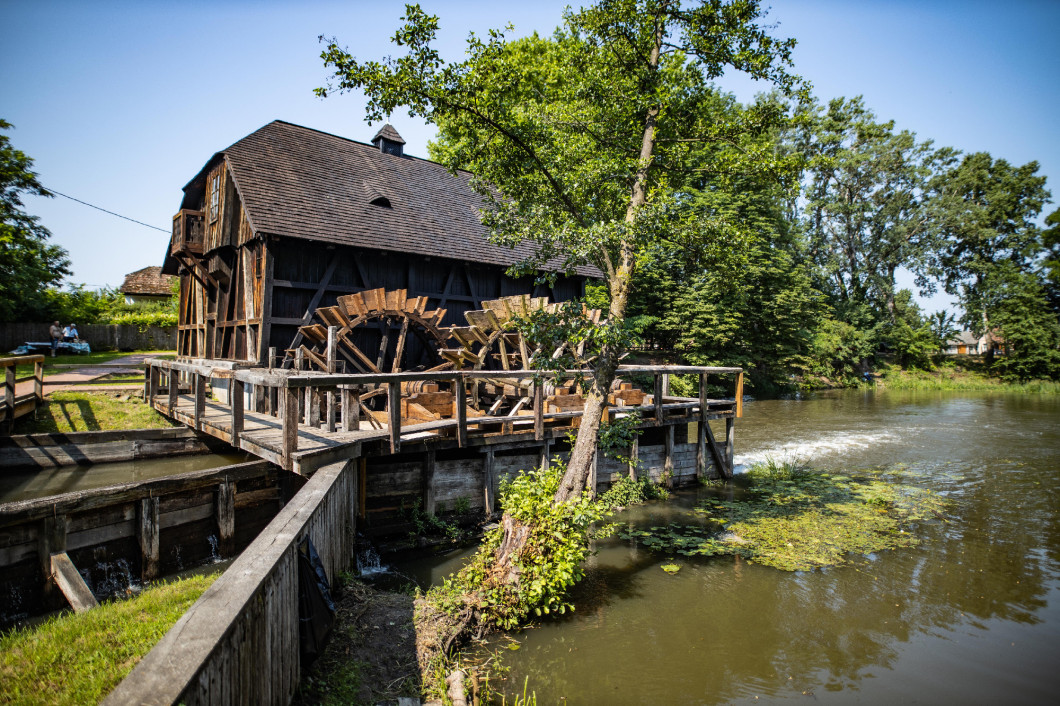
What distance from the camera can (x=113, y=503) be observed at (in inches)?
209

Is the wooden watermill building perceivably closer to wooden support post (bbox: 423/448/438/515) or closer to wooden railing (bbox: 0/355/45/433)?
wooden railing (bbox: 0/355/45/433)

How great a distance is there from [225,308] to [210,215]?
8.60 feet

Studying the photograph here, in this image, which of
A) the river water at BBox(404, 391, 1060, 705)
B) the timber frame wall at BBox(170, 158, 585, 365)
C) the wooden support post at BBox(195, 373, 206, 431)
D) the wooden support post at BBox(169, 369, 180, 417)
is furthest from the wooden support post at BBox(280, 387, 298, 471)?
the wooden support post at BBox(169, 369, 180, 417)

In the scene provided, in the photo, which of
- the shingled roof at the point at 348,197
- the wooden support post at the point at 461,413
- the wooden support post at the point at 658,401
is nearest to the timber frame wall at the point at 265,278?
the shingled roof at the point at 348,197

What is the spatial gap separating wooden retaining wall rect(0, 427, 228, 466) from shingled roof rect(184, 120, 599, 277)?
426 centimetres

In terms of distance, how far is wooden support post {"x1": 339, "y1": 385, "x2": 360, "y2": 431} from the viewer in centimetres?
730

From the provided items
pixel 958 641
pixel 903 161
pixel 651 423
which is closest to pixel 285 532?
pixel 958 641

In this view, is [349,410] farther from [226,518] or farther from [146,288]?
[146,288]

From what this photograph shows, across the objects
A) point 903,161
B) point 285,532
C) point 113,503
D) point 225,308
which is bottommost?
point 113,503

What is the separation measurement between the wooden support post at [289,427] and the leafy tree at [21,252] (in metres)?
17.9

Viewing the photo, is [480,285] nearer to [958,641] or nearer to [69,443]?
[69,443]

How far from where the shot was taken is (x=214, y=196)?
1409cm

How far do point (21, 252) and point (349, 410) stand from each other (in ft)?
78.9

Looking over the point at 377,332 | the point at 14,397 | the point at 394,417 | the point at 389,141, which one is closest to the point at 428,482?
the point at 394,417
